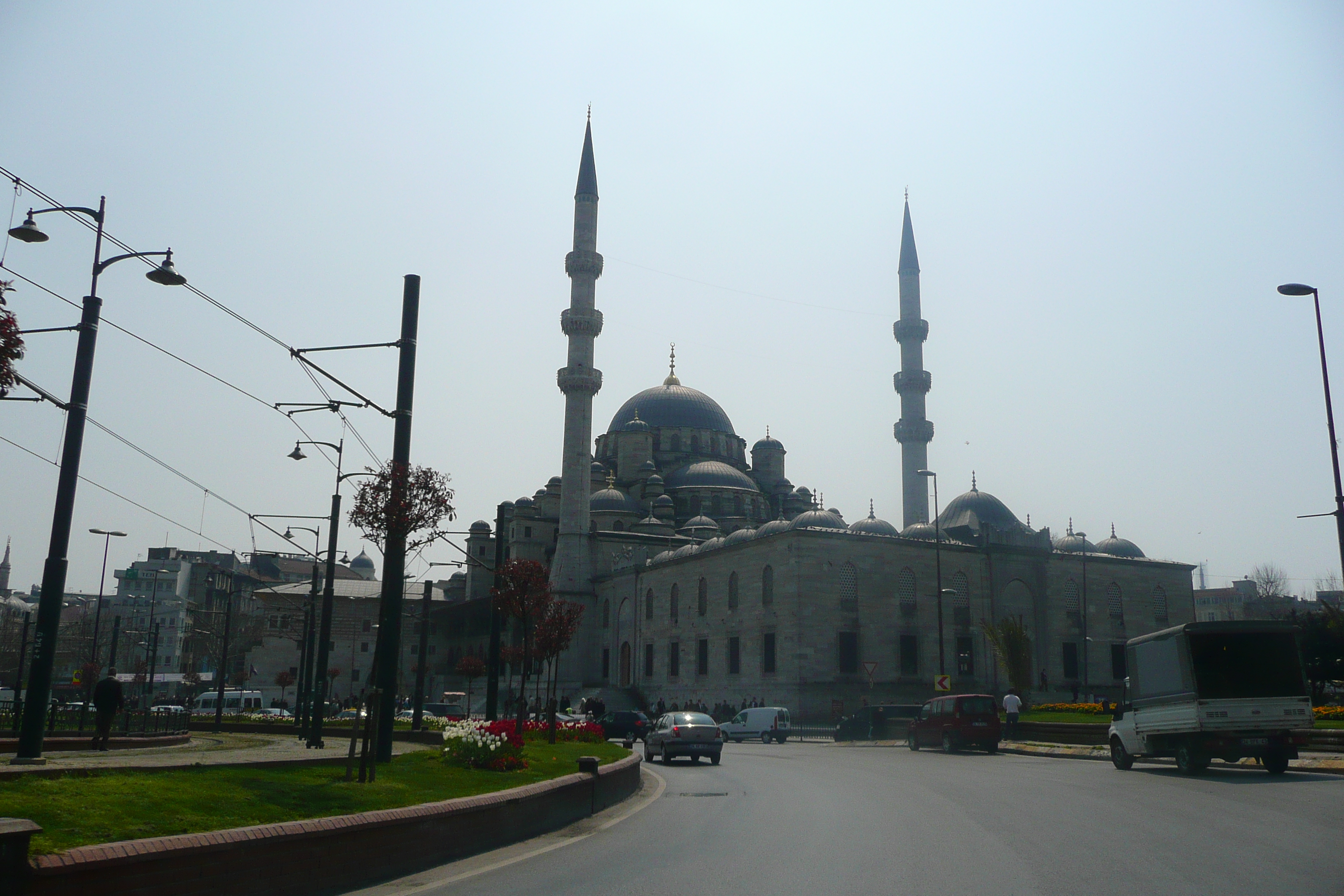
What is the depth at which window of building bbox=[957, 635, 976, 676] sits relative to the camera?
51.3 m

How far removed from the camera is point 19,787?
8133 millimetres

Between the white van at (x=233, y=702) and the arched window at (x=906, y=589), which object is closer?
the arched window at (x=906, y=589)

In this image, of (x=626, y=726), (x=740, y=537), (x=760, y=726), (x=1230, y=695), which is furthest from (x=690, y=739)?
(x=740, y=537)

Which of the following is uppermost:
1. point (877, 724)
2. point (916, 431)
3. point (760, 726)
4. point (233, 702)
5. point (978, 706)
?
point (916, 431)

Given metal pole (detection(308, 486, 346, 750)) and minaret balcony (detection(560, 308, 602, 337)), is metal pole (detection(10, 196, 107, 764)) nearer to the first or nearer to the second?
metal pole (detection(308, 486, 346, 750))

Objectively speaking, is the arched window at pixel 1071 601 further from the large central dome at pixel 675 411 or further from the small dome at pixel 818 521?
the large central dome at pixel 675 411

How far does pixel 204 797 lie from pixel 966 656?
47035mm

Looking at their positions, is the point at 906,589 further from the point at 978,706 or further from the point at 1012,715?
the point at 978,706

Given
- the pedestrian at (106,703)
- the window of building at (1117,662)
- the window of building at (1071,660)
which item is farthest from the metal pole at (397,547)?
the window of building at (1117,662)

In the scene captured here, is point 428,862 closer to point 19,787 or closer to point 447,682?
point 19,787

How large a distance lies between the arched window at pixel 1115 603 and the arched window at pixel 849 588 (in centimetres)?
1567

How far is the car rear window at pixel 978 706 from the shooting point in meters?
26.8

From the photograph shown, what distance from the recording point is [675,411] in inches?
3236

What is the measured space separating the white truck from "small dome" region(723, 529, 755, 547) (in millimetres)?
35836
